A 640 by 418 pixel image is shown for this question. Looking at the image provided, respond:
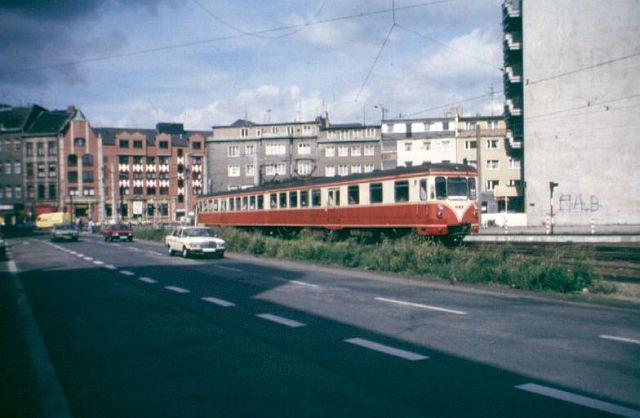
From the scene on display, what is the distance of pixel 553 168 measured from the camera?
48094 mm

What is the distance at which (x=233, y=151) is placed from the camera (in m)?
88.1

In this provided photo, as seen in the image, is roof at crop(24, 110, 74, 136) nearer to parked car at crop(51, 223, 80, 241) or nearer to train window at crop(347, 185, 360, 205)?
parked car at crop(51, 223, 80, 241)

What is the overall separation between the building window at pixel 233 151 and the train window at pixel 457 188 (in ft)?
216

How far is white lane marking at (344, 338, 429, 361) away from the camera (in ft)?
23.8

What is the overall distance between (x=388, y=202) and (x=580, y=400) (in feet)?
66.3

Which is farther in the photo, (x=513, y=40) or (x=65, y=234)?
(x=513, y=40)

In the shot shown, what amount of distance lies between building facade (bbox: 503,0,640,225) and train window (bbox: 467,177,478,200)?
73.7ft

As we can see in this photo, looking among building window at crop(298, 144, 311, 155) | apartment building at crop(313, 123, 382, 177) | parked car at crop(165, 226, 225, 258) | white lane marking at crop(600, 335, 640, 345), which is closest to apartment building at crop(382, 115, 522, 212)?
apartment building at crop(313, 123, 382, 177)

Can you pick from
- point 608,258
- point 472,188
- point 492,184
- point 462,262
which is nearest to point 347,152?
point 492,184

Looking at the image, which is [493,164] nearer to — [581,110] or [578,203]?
[581,110]

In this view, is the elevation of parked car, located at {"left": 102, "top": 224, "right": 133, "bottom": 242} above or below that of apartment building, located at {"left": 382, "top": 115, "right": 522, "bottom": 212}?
below

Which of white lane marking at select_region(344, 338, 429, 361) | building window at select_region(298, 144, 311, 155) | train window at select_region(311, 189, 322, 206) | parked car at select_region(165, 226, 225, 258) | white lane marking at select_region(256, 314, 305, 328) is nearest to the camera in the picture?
white lane marking at select_region(344, 338, 429, 361)

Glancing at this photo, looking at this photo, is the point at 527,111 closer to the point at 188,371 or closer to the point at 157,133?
the point at 188,371

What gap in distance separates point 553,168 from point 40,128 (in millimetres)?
73539
